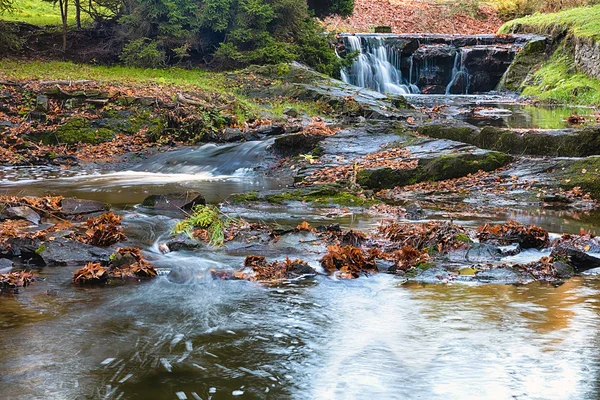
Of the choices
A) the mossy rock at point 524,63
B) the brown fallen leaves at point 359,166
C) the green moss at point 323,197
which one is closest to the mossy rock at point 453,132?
the brown fallen leaves at point 359,166

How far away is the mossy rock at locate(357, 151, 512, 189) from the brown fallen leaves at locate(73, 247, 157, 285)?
566 cm

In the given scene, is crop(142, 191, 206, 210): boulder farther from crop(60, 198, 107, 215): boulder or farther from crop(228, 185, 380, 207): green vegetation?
crop(228, 185, 380, 207): green vegetation

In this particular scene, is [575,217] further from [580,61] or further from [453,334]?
[580,61]

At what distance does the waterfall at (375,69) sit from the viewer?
2702 centimetres

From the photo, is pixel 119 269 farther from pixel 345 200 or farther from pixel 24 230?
pixel 345 200

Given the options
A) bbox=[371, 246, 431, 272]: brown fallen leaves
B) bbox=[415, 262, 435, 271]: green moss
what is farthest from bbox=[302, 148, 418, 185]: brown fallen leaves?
bbox=[415, 262, 435, 271]: green moss

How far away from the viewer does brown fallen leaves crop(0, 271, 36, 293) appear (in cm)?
587

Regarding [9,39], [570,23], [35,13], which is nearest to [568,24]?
[570,23]

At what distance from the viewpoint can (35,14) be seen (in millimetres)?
27609

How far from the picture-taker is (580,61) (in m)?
25.4

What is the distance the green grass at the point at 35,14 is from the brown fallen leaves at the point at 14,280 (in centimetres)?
1999

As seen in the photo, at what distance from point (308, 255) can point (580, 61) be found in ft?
72.5

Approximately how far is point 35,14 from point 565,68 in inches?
856

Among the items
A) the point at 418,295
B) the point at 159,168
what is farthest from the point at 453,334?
the point at 159,168
